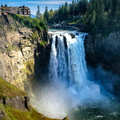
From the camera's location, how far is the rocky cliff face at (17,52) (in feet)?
117

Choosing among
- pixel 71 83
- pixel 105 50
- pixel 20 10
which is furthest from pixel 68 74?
pixel 20 10

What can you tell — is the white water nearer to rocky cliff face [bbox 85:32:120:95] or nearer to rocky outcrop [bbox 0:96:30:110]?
rocky cliff face [bbox 85:32:120:95]

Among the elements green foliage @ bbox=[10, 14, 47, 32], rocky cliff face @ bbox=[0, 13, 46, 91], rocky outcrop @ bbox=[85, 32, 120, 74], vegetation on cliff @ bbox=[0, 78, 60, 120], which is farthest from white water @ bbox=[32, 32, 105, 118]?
vegetation on cliff @ bbox=[0, 78, 60, 120]

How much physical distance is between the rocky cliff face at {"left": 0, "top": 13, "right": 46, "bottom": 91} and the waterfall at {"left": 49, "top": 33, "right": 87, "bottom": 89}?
20.7 ft

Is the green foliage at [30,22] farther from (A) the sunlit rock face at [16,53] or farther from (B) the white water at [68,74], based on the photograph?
(B) the white water at [68,74]

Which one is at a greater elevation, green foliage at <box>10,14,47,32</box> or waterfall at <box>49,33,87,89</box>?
green foliage at <box>10,14,47,32</box>

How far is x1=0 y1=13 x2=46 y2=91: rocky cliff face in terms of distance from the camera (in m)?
35.6

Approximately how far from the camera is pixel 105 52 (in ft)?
164

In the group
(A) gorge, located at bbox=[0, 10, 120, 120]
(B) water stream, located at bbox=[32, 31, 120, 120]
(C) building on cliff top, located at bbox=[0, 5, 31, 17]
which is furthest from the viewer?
(C) building on cliff top, located at bbox=[0, 5, 31, 17]

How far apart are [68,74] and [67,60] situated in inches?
153

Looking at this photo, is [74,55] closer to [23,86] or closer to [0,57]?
[23,86]

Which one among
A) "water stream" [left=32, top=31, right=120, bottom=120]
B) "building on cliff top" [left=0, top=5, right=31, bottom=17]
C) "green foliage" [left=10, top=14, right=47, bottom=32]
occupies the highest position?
"building on cliff top" [left=0, top=5, right=31, bottom=17]

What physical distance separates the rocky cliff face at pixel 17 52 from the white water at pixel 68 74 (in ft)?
20.4

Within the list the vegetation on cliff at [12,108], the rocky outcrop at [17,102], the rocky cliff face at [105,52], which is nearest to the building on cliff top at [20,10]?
the rocky cliff face at [105,52]
